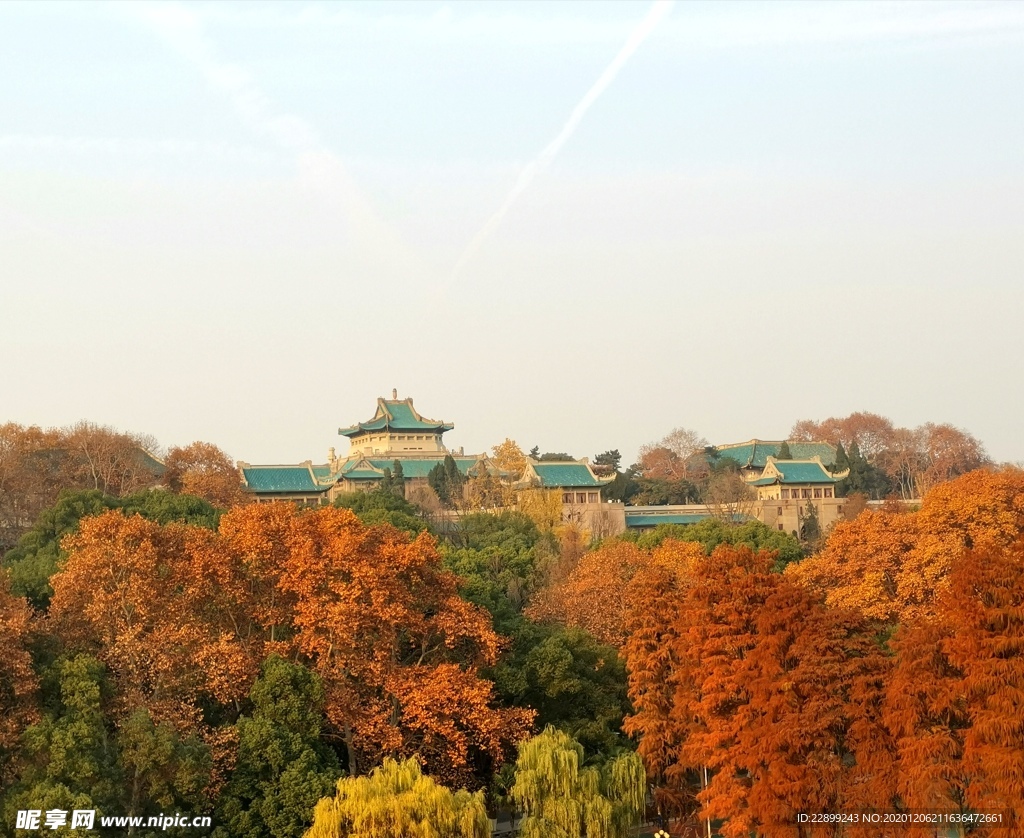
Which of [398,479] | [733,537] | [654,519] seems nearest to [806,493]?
A: [654,519]

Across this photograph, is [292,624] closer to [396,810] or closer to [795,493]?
[396,810]

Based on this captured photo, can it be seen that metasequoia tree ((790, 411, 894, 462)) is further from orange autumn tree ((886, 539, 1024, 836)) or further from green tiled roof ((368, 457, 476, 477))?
orange autumn tree ((886, 539, 1024, 836))

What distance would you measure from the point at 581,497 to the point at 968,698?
1843 inches

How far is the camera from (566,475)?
6481 centimetres

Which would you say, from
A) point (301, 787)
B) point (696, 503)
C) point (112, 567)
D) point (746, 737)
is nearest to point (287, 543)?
point (112, 567)

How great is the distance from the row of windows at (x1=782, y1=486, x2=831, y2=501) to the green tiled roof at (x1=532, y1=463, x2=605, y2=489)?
9505mm

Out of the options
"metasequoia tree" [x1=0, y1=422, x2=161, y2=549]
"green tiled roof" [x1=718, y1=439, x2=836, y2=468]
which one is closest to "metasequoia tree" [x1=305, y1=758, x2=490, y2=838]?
"metasequoia tree" [x1=0, y1=422, x2=161, y2=549]

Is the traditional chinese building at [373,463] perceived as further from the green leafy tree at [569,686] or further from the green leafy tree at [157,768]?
the green leafy tree at [157,768]

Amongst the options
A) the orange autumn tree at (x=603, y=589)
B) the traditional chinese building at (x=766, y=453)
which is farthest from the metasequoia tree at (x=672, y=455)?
the orange autumn tree at (x=603, y=589)

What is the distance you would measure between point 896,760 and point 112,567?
11171 millimetres

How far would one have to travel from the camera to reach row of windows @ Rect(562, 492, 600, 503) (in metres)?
64.2

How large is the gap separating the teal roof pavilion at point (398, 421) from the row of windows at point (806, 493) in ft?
61.0

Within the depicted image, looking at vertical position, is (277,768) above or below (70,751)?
below

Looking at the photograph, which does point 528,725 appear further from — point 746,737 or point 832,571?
point 832,571
